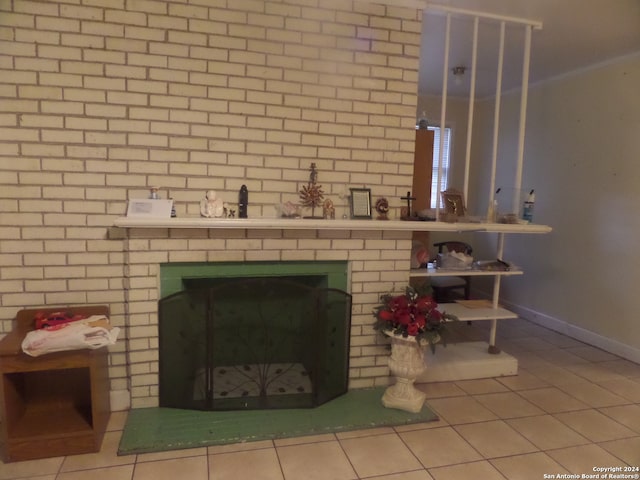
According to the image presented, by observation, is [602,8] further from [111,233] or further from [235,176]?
[111,233]

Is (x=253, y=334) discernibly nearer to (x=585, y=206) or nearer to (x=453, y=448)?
(x=453, y=448)

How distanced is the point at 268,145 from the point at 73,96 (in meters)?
1.05

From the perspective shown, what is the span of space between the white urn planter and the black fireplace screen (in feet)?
1.02

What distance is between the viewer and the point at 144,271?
2455 millimetres

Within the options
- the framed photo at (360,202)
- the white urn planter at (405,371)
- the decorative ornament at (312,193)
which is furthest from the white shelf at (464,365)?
the decorative ornament at (312,193)

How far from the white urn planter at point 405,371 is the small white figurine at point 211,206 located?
1190 millimetres

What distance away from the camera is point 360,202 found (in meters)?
2.74

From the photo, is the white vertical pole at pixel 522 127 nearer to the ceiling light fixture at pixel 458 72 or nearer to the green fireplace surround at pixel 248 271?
the ceiling light fixture at pixel 458 72

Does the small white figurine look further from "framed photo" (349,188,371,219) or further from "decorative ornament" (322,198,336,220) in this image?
"framed photo" (349,188,371,219)

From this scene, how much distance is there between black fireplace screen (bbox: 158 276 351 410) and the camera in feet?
8.36

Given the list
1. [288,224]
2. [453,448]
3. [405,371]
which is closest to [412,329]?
[405,371]

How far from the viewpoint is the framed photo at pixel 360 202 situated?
272 cm

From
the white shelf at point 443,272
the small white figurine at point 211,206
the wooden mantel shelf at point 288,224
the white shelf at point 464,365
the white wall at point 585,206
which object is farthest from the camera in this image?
the white wall at point 585,206

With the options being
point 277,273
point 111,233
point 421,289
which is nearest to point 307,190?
point 277,273
